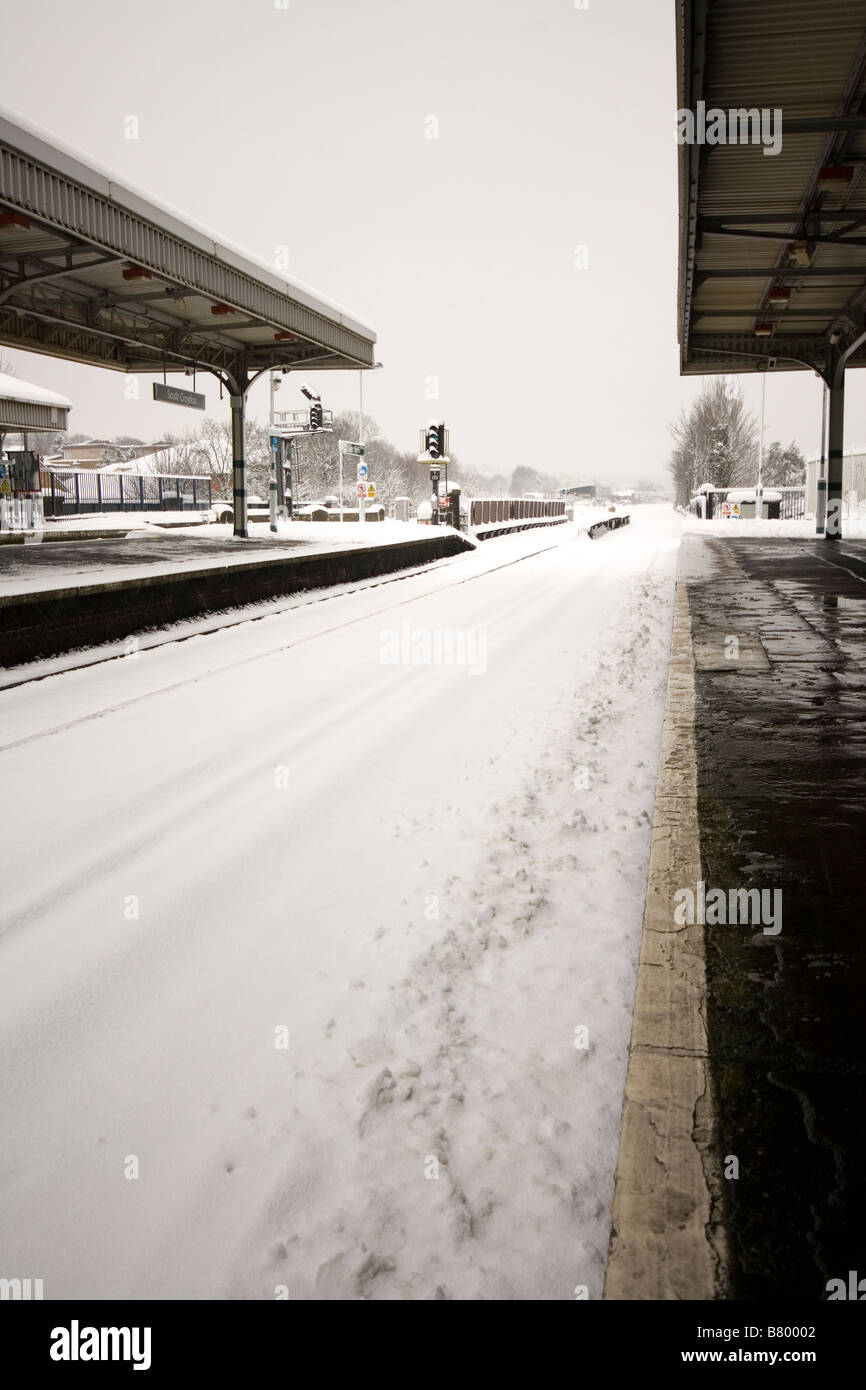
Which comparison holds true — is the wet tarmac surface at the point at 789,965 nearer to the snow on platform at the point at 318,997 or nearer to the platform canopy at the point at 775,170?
the snow on platform at the point at 318,997

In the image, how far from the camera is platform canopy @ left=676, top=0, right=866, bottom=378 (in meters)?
10.5

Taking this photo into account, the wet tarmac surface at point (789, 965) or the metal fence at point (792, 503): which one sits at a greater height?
the metal fence at point (792, 503)

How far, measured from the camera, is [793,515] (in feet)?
183

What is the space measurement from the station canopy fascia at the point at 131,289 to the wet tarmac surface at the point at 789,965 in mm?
10188

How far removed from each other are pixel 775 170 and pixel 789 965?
51.2 ft

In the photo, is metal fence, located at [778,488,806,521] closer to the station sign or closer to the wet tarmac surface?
the station sign

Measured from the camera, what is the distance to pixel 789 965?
3.05 m

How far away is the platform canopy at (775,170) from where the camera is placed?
1046cm

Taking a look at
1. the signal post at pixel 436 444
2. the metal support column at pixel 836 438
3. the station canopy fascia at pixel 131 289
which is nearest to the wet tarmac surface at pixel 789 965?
the station canopy fascia at pixel 131 289

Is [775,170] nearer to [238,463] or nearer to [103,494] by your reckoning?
[238,463]

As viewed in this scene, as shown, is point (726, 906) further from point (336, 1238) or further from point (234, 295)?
point (234, 295)

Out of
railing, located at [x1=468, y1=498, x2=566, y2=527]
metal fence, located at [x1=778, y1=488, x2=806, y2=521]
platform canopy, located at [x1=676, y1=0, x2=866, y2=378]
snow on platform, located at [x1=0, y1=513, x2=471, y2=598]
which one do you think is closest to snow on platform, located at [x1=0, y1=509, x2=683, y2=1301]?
snow on platform, located at [x1=0, y1=513, x2=471, y2=598]

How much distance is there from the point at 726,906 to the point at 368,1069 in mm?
1503

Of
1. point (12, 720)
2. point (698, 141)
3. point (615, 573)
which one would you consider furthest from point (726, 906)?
point (615, 573)
